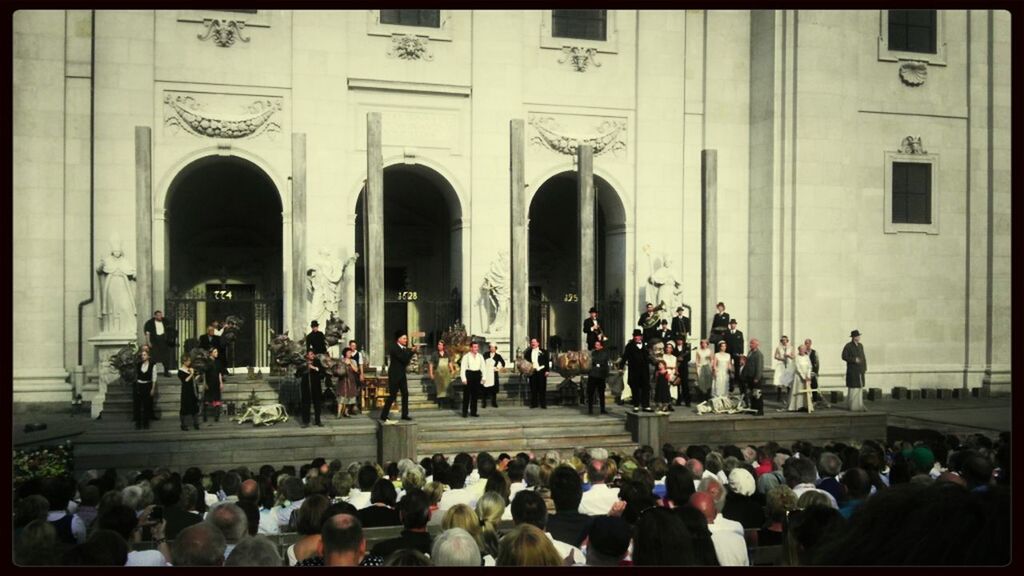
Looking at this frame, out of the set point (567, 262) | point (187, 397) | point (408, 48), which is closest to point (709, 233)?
point (567, 262)

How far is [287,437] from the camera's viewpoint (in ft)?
56.4

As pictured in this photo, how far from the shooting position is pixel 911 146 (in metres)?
28.2

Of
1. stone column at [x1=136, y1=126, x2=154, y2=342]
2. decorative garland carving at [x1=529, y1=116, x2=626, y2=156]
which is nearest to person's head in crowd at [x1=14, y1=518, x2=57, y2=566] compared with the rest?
stone column at [x1=136, y1=126, x2=154, y2=342]

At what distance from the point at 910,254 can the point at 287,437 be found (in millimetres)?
18606

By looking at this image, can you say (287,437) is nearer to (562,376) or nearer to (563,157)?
(562,376)

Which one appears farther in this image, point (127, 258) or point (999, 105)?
point (999, 105)

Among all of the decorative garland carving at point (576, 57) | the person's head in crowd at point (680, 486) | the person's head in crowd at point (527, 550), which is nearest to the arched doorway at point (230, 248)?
the decorative garland carving at point (576, 57)

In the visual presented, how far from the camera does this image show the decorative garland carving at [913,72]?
92.5 feet

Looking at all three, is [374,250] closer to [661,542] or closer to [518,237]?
[518,237]

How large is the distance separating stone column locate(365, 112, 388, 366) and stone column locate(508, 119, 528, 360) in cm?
317

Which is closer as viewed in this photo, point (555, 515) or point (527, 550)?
point (527, 550)

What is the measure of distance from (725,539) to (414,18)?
72.8 ft

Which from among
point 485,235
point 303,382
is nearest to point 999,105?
point 485,235

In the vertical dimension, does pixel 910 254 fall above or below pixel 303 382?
above
